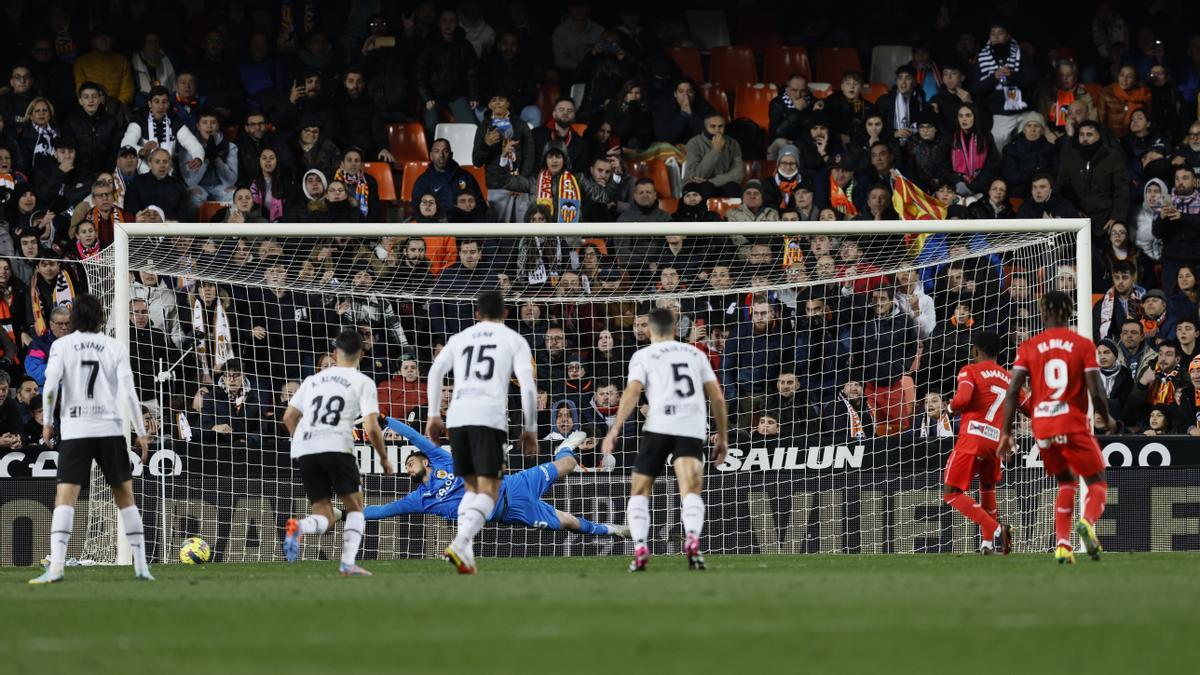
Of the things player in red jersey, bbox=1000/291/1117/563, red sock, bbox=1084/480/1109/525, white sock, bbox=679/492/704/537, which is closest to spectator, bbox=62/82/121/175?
white sock, bbox=679/492/704/537

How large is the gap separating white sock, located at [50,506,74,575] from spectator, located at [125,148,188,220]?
7001 mm

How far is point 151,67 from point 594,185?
560 centimetres

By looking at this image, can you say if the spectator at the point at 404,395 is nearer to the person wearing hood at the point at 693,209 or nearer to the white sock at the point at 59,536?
the person wearing hood at the point at 693,209

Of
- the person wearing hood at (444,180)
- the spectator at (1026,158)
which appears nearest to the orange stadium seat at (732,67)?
the spectator at (1026,158)

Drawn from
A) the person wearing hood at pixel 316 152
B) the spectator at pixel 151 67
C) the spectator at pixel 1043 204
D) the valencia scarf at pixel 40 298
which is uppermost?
the spectator at pixel 151 67

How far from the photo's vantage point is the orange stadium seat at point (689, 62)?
2197cm

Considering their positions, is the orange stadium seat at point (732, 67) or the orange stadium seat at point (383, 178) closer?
the orange stadium seat at point (383, 178)

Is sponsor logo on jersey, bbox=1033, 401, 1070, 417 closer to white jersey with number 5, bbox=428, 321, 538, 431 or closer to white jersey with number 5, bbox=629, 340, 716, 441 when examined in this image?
white jersey with number 5, bbox=629, 340, 716, 441

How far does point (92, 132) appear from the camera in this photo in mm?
18250

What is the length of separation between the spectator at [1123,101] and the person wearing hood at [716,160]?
469 centimetres

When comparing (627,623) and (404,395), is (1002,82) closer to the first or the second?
(404,395)

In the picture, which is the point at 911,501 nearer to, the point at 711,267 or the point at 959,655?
the point at 711,267

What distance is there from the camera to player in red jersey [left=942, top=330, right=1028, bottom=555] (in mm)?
13391

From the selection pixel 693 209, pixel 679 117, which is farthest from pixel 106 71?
pixel 693 209
